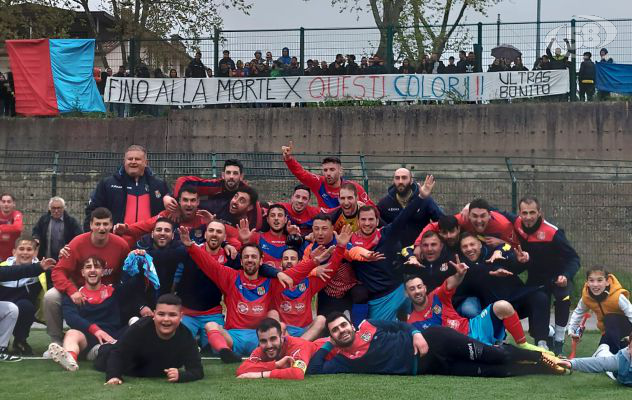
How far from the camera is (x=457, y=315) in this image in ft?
28.1

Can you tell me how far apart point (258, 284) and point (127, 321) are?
1387mm

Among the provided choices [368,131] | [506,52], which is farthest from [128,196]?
[506,52]

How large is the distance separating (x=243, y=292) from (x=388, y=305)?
159cm

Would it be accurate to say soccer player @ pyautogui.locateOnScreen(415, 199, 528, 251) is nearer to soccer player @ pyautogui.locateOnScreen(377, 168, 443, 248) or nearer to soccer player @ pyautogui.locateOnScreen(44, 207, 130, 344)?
soccer player @ pyautogui.locateOnScreen(377, 168, 443, 248)

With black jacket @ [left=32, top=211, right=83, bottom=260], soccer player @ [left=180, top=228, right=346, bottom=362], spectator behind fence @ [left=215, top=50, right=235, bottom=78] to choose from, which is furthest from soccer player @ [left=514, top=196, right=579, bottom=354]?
spectator behind fence @ [left=215, top=50, right=235, bottom=78]

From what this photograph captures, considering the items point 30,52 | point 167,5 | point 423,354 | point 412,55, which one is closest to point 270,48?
point 412,55

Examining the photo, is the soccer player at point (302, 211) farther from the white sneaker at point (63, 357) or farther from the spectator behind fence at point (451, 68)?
the spectator behind fence at point (451, 68)

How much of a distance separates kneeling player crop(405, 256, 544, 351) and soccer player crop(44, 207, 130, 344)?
3.03 meters

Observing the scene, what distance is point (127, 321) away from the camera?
28.9 feet

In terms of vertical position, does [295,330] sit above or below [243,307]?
below

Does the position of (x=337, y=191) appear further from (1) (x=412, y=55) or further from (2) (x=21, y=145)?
(2) (x=21, y=145)

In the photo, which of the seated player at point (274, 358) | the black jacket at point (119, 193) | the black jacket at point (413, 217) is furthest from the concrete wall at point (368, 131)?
the seated player at point (274, 358)

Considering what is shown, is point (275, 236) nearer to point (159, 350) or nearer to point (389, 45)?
point (159, 350)

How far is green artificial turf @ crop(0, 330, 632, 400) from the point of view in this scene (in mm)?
6750
